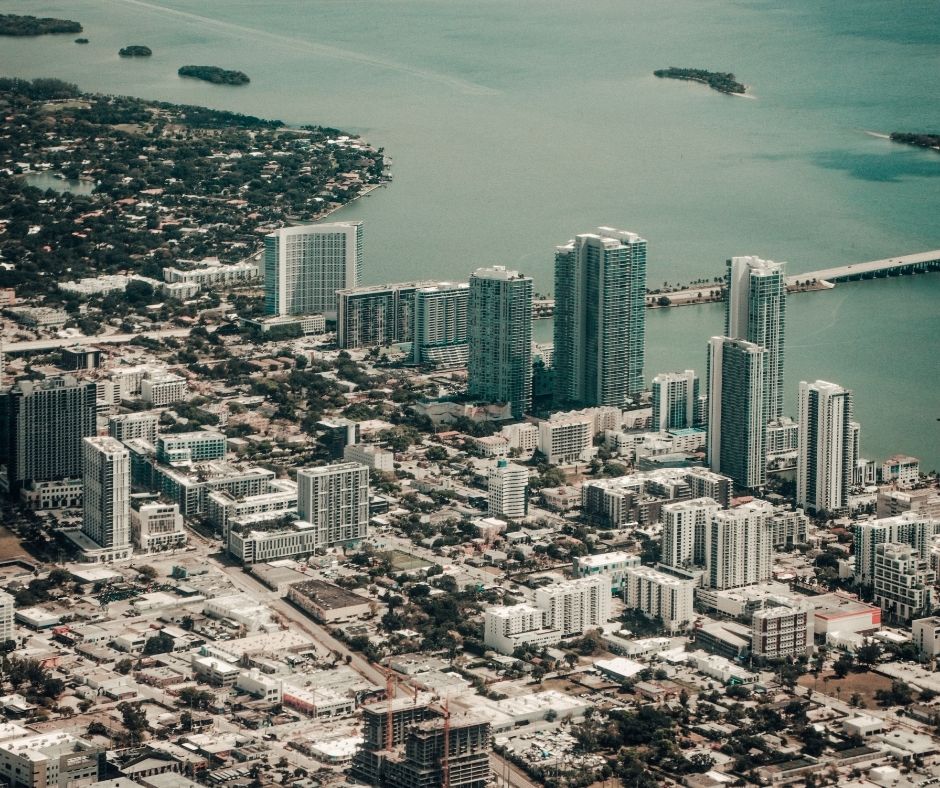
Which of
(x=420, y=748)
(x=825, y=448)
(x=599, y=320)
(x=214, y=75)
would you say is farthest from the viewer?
(x=214, y=75)

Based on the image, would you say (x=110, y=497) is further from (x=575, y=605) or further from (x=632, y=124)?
(x=632, y=124)

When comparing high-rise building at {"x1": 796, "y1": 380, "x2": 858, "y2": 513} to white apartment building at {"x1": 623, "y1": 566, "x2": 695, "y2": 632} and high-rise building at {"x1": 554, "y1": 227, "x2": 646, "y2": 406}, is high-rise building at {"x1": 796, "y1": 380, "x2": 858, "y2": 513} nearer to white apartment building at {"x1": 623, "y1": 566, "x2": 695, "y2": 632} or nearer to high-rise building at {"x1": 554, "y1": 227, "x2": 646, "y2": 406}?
white apartment building at {"x1": 623, "y1": 566, "x2": 695, "y2": 632}

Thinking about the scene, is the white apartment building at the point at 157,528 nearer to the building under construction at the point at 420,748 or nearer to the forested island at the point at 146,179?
the building under construction at the point at 420,748

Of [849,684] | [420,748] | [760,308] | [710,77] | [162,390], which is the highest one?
[760,308]

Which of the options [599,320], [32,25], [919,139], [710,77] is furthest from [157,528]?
[710,77]

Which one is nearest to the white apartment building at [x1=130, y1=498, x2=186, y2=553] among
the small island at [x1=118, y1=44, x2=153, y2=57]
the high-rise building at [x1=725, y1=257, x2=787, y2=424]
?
the high-rise building at [x1=725, y1=257, x2=787, y2=424]
